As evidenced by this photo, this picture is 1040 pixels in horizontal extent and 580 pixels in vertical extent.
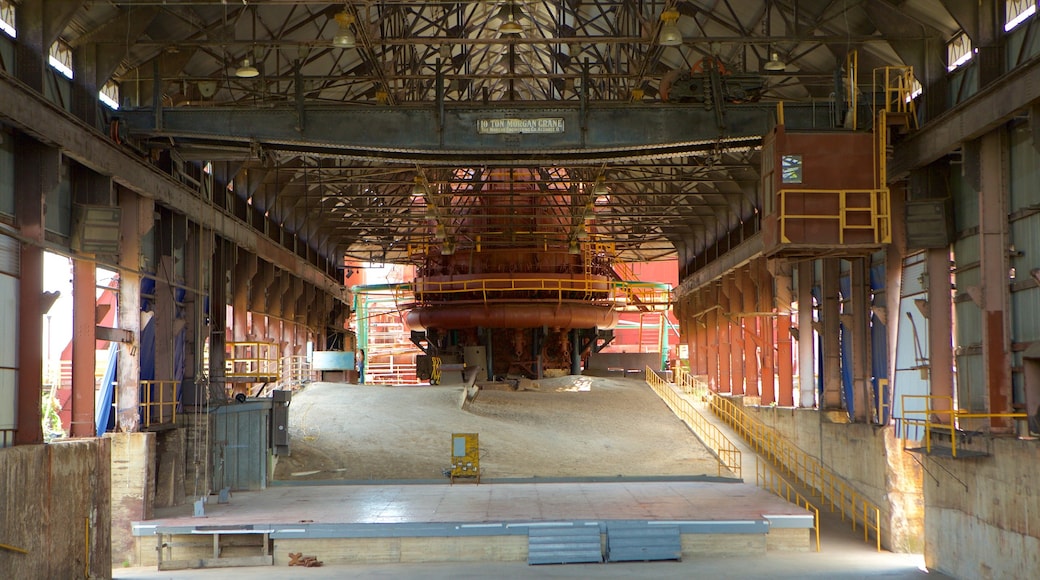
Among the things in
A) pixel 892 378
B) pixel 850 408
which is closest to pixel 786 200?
pixel 892 378

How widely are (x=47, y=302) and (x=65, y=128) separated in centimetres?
287

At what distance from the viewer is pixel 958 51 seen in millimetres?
19406

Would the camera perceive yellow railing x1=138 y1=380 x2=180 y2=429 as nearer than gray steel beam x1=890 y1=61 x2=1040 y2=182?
No

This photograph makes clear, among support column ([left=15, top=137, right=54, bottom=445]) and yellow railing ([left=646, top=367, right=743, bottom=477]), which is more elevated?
support column ([left=15, top=137, right=54, bottom=445])

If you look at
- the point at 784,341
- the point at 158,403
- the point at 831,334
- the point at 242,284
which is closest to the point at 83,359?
A: the point at 158,403

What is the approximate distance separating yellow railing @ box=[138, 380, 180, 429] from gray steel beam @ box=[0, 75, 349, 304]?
393 centimetres

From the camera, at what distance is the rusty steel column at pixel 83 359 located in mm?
18906

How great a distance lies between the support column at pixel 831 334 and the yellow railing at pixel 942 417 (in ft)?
14.5

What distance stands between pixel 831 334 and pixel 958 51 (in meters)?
9.06

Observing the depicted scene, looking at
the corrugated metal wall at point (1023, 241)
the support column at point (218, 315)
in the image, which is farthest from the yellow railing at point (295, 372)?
the corrugated metal wall at point (1023, 241)

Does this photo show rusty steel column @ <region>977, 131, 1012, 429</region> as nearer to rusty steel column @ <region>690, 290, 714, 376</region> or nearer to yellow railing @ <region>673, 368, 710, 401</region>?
yellow railing @ <region>673, 368, 710, 401</region>

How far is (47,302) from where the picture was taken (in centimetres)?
1709

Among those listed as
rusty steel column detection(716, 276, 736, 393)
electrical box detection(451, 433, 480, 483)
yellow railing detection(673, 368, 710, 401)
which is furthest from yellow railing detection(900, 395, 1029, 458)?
yellow railing detection(673, 368, 710, 401)

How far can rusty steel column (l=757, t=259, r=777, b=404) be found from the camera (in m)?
34.0
